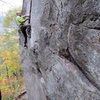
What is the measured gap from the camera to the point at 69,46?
3.69 m

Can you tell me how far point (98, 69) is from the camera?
2.78 meters

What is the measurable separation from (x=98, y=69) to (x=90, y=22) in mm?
1113

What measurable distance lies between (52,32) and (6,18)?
13912 mm

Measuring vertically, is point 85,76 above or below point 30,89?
above

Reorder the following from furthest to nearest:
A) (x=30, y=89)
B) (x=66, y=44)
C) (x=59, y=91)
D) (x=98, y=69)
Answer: (x=30, y=89) < (x=59, y=91) < (x=66, y=44) < (x=98, y=69)

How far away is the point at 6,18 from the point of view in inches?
646

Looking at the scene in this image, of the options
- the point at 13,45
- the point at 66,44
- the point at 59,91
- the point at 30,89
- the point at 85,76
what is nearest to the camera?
the point at 85,76

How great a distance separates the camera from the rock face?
2.84m

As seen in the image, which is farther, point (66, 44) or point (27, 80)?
point (27, 80)

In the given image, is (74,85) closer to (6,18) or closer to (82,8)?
(82,8)

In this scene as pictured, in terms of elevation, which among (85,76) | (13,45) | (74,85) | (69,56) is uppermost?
(69,56)

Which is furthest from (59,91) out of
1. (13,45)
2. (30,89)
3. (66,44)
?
(13,45)

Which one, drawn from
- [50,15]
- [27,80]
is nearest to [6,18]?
[27,80]

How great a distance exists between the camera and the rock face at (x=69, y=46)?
2.84 meters
